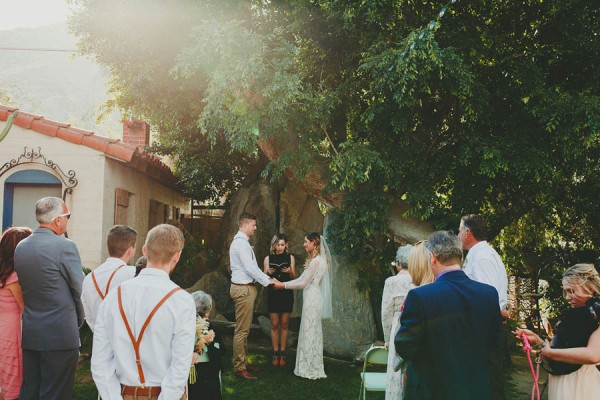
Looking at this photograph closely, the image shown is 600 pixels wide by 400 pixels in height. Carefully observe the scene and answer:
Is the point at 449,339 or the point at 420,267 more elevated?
the point at 420,267

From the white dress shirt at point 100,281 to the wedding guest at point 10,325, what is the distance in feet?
1.83

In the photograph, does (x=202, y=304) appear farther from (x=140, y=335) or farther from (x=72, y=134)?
(x=72, y=134)

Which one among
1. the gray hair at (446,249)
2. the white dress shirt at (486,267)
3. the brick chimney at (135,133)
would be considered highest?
the brick chimney at (135,133)

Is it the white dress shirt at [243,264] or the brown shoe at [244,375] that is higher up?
the white dress shirt at [243,264]

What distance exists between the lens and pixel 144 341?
3193 millimetres

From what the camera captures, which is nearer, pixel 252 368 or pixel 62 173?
pixel 252 368

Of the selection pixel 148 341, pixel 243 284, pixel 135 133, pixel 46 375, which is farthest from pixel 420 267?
pixel 135 133

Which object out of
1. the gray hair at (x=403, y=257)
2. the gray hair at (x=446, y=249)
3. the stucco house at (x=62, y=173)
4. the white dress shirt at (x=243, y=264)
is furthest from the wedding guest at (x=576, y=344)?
the stucco house at (x=62, y=173)

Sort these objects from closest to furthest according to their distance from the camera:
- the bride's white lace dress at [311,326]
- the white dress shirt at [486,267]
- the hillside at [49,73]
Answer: the white dress shirt at [486,267], the bride's white lace dress at [311,326], the hillside at [49,73]

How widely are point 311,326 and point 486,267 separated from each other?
371 centimetres

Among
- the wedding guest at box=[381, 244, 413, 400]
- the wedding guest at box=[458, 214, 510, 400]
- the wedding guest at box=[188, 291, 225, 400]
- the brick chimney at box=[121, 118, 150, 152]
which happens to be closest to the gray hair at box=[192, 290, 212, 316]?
the wedding guest at box=[188, 291, 225, 400]

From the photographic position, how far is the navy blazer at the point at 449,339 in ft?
10.6

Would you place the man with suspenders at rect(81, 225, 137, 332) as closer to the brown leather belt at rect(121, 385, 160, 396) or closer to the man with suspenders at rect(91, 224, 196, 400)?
the man with suspenders at rect(91, 224, 196, 400)

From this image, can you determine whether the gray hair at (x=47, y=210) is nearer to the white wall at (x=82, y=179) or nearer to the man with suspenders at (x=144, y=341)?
the man with suspenders at (x=144, y=341)
